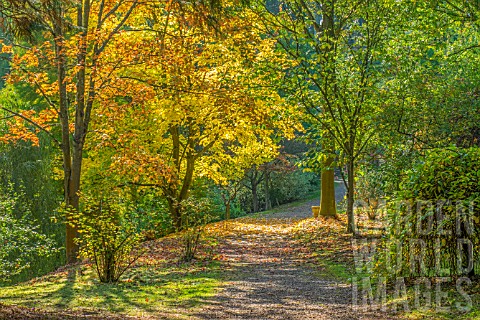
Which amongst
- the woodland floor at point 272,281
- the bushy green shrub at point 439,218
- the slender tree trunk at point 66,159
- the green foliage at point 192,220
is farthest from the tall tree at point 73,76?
the bushy green shrub at point 439,218

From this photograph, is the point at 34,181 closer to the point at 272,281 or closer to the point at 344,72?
the point at 344,72

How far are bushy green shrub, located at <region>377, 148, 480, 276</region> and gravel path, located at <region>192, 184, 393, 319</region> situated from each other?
0.92 metres

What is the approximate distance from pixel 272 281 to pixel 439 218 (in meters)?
3.92

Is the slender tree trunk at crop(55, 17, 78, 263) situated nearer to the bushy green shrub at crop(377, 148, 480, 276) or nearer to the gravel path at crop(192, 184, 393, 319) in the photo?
the gravel path at crop(192, 184, 393, 319)

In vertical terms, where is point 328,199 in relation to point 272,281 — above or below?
above

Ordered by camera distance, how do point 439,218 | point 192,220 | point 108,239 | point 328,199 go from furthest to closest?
point 328,199 → point 192,220 → point 108,239 → point 439,218

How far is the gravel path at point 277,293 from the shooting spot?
680 centimetres

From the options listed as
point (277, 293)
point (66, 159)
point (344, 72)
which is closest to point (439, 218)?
point (277, 293)

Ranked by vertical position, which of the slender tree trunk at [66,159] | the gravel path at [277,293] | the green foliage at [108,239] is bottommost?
the gravel path at [277,293]

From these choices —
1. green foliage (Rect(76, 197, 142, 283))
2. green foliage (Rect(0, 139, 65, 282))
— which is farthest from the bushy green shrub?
green foliage (Rect(0, 139, 65, 282))

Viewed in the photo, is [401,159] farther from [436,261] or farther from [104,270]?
[104,270]

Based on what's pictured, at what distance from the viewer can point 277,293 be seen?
835 cm

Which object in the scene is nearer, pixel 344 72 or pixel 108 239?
pixel 108 239

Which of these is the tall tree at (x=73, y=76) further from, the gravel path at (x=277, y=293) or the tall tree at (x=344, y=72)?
the gravel path at (x=277, y=293)
